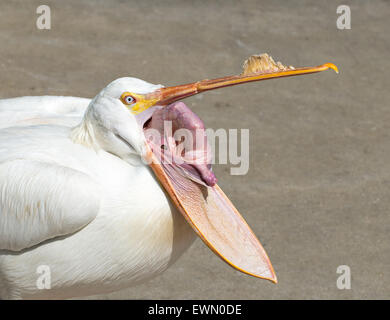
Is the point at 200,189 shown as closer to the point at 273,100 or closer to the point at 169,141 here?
the point at 169,141

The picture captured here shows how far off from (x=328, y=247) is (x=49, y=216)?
173 centimetres

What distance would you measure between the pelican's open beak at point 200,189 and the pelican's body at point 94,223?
5 cm

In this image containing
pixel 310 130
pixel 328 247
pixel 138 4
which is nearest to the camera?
pixel 328 247

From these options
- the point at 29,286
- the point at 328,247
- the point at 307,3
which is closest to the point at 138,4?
the point at 307,3

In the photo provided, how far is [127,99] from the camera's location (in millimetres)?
2273

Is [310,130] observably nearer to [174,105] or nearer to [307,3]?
[307,3]

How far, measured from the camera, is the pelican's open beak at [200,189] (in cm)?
229

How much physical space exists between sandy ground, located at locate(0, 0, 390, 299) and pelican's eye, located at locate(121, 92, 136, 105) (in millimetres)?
1232

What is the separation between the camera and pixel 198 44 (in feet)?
17.3

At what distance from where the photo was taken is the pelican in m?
2.26

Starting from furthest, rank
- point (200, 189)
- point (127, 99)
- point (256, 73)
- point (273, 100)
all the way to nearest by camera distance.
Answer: point (273, 100) < point (200, 189) < point (127, 99) < point (256, 73)

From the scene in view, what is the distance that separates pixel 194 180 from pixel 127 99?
32 cm

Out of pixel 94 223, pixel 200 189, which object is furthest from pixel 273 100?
pixel 94 223
